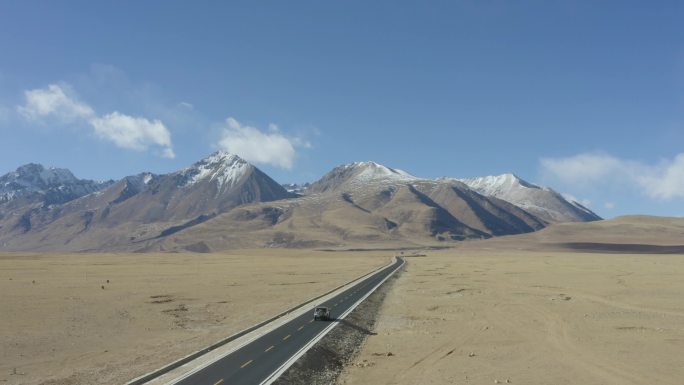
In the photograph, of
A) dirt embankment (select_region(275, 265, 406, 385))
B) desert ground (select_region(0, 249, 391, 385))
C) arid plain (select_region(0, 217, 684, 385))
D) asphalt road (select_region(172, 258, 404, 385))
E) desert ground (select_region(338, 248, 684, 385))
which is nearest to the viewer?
asphalt road (select_region(172, 258, 404, 385))

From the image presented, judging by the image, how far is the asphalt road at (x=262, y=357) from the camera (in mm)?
28594

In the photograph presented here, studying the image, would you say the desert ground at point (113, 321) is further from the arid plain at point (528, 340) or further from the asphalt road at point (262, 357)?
the arid plain at point (528, 340)

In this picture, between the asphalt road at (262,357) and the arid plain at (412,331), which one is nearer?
the asphalt road at (262,357)

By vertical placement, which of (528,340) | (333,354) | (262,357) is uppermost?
(528,340)

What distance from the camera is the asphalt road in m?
28.6

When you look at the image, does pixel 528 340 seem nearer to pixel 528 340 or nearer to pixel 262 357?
pixel 528 340

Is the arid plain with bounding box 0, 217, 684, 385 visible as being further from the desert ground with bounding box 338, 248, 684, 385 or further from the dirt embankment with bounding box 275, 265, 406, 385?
the dirt embankment with bounding box 275, 265, 406, 385

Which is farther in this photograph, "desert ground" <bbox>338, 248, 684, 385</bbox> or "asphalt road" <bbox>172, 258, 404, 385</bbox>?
"desert ground" <bbox>338, 248, 684, 385</bbox>

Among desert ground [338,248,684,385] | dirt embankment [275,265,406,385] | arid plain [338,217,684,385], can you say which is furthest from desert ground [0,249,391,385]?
desert ground [338,248,684,385]

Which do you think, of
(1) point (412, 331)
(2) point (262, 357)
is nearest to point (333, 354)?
(2) point (262, 357)

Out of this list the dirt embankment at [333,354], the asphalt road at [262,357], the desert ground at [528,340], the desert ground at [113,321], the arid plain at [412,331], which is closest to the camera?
the asphalt road at [262,357]

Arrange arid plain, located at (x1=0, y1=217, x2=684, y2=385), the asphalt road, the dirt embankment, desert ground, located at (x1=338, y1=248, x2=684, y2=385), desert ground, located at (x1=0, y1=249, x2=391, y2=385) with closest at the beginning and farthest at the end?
the asphalt road < the dirt embankment < desert ground, located at (x1=338, y1=248, x2=684, y2=385) < arid plain, located at (x1=0, y1=217, x2=684, y2=385) < desert ground, located at (x1=0, y1=249, x2=391, y2=385)

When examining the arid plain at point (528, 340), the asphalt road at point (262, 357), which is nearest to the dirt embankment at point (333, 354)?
the arid plain at point (528, 340)

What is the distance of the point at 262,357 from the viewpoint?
111 feet
